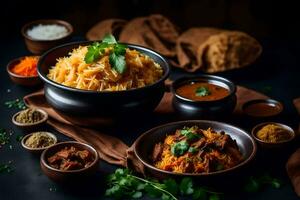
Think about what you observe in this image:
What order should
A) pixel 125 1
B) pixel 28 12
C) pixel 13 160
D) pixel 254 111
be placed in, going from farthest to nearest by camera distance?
pixel 125 1 → pixel 28 12 → pixel 254 111 → pixel 13 160

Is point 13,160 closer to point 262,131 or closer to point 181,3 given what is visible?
point 262,131

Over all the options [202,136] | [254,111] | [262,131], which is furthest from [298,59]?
[202,136]

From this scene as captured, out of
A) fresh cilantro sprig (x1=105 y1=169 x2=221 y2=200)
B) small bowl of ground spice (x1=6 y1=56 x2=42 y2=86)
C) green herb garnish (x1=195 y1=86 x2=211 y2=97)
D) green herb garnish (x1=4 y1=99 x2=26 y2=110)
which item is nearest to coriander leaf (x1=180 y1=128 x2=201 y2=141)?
fresh cilantro sprig (x1=105 y1=169 x2=221 y2=200)

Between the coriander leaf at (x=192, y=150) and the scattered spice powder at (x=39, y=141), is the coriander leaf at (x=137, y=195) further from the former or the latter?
the scattered spice powder at (x=39, y=141)

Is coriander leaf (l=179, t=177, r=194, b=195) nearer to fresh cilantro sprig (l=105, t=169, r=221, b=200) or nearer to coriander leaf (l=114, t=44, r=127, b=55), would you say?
fresh cilantro sprig (l=105, t=169, r=221, b=200)

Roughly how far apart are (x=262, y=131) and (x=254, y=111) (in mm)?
407

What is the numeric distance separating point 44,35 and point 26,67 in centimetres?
62

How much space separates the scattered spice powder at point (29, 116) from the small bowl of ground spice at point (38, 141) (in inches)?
8.6

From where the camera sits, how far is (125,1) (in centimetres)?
765

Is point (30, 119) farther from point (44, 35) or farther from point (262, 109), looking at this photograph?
point (262, 109)

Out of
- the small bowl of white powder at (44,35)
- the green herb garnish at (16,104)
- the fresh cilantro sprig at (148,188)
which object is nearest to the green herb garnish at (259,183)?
the fresh cilantro sprig at (148,188)

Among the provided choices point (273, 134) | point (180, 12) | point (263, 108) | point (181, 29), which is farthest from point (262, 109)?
point (180, 12)

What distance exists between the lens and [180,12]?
775cm

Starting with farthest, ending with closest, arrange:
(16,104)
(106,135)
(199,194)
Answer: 1. (16,104)
2. (106,135)
3. (199,194)
